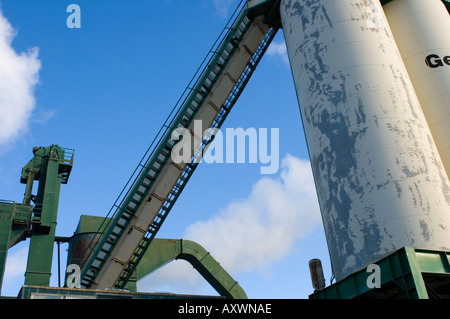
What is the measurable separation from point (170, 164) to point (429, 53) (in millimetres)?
13267

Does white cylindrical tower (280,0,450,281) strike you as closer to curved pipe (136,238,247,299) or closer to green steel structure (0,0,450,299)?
green steel structure (0,0,450,299)

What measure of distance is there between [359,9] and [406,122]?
5707 millimetres

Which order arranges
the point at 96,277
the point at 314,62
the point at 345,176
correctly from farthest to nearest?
the point at 96,277 < the point at 314,62 < the point at 345,176

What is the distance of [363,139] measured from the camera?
16938 mm

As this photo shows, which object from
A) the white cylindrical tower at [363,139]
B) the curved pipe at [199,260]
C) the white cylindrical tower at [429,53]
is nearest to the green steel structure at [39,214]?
the curved pipe at [199,260]

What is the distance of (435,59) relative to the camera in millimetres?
21047

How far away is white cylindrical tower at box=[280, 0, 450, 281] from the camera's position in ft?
50.6

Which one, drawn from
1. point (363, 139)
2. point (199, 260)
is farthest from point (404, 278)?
point (199, 260)

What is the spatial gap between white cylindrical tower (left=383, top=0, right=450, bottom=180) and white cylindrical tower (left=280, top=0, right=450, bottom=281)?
7.04 feet

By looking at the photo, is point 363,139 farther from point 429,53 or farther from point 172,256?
point 172,256

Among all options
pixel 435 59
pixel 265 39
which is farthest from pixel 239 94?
pixel 435 59

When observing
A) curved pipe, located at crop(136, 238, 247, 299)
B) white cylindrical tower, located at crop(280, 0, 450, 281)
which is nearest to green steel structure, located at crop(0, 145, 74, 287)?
curved pipe, located at crop(136, 238, 247, 299)

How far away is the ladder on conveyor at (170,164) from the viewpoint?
23.0m

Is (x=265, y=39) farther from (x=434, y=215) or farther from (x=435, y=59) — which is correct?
(x=434, y=215)
